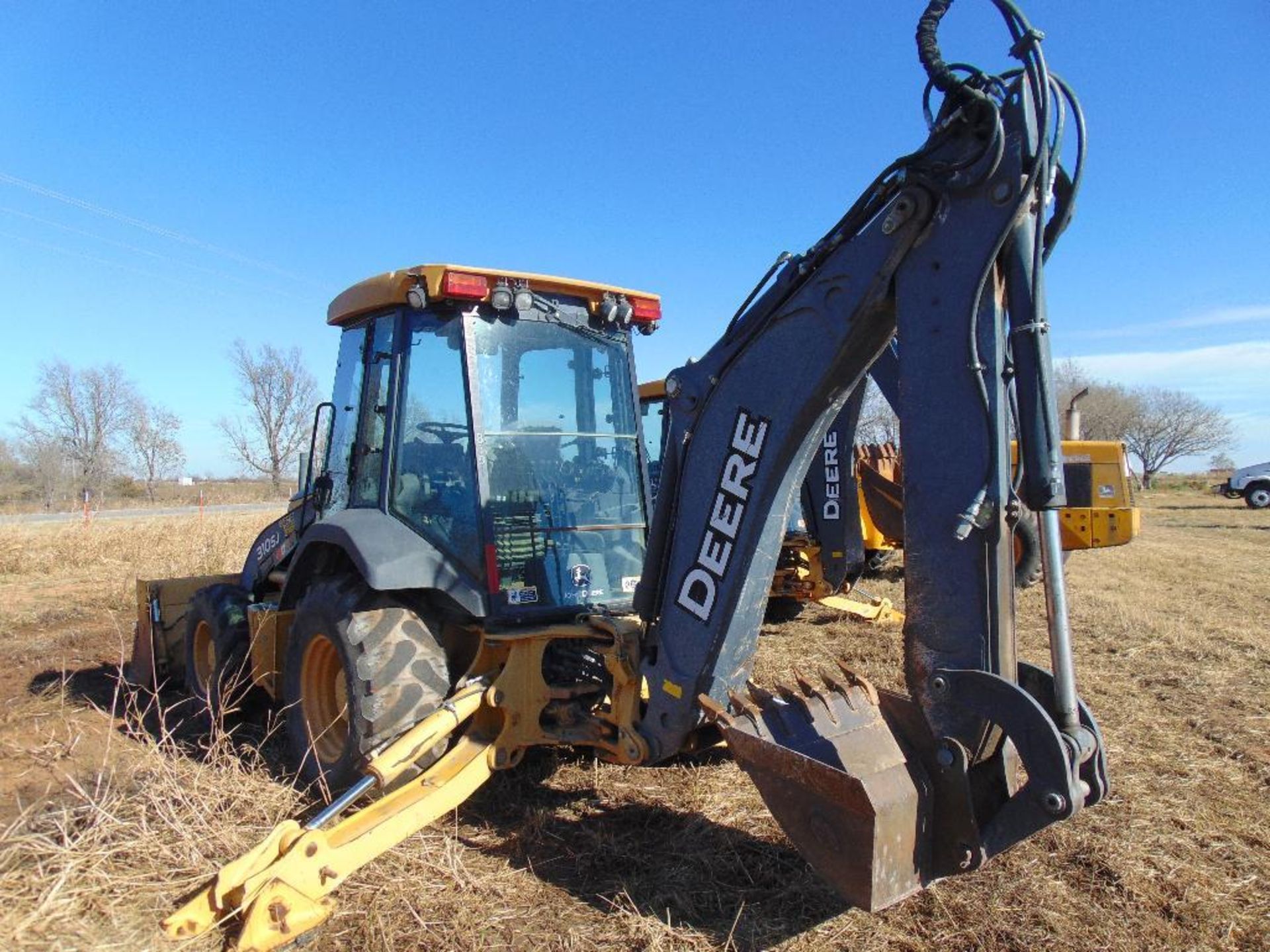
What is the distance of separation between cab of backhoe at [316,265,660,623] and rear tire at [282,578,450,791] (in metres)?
0.26

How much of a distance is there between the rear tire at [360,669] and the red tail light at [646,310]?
Answer: 188cm

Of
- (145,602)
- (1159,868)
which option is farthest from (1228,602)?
(145,602)

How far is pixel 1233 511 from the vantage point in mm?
25109

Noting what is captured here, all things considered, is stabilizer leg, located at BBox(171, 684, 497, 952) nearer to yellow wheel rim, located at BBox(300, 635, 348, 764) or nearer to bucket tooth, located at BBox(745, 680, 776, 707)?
yellow wheel rim, located at BBox(300, 635, 348, 764)

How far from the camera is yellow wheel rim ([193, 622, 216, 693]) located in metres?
5.62

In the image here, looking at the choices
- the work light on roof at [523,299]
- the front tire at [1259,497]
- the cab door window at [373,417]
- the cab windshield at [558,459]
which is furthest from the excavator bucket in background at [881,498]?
the front tire at [1259,497]

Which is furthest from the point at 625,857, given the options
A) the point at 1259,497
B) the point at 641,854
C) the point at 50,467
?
the point at 50,467

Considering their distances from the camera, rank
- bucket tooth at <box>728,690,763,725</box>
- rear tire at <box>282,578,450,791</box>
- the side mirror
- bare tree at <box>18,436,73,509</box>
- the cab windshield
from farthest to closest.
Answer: bare tree at <box>18,436,73,509</box>, the side mirror, the cab windshield, rear tire at <box>282,578,450,791</box>, bucket tooth at <box>728,690,763,725</box>

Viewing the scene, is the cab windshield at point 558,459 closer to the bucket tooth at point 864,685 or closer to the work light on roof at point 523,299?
the work light on roof at point 523,299

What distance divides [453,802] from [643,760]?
0.76 m

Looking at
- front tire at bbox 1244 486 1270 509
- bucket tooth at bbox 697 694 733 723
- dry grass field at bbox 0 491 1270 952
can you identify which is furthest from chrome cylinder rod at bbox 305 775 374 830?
front tire at bbox 1244 486 1270 509

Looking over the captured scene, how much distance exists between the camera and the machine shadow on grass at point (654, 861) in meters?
2.99

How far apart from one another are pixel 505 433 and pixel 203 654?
3.14 meters

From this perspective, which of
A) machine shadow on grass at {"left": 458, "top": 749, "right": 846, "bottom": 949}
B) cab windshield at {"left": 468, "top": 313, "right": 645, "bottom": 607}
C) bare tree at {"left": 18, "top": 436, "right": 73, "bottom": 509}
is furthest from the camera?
bare tree at {"left": 18, "top": 436, "right": 73, "bottom": 509}
